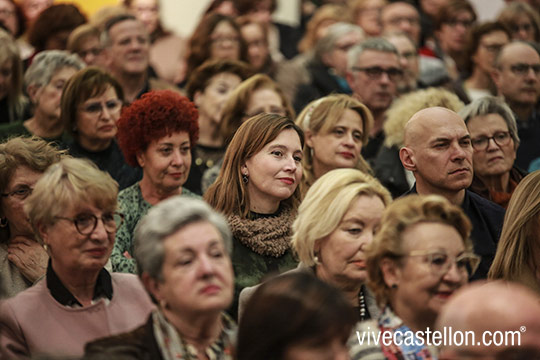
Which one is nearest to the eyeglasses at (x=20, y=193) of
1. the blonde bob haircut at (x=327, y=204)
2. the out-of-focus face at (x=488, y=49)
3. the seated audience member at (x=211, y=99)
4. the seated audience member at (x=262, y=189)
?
the seated audience member at (x=262, y=189)

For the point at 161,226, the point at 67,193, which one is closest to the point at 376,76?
the point at 67,193

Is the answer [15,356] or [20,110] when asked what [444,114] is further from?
[20,110]

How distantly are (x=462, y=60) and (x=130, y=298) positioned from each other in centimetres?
532

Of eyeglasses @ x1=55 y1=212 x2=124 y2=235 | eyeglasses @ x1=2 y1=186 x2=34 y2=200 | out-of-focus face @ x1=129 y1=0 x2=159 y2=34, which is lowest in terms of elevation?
eyeglasses @ x1=55 y1=212 x2=124 y2=235

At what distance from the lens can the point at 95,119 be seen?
5516 mm

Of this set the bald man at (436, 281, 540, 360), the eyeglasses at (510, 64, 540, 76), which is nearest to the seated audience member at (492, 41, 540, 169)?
the eyeglasses at (510, 64, 540, 76)

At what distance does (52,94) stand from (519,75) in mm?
3330

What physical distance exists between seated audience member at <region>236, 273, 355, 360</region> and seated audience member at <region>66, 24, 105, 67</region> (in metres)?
4.40

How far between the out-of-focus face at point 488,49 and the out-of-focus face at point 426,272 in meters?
4.47

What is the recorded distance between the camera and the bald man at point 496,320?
2842mm

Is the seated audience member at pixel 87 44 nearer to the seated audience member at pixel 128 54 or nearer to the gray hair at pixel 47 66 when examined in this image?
the seated audience member at pixel 128 54

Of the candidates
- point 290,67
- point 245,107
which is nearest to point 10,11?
point 290,67

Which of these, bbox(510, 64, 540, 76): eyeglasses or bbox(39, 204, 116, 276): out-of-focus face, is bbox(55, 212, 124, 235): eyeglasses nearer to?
bbox(39, 204, 116, 276): out-of-focus face

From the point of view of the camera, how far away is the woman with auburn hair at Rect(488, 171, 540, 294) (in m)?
4.11
